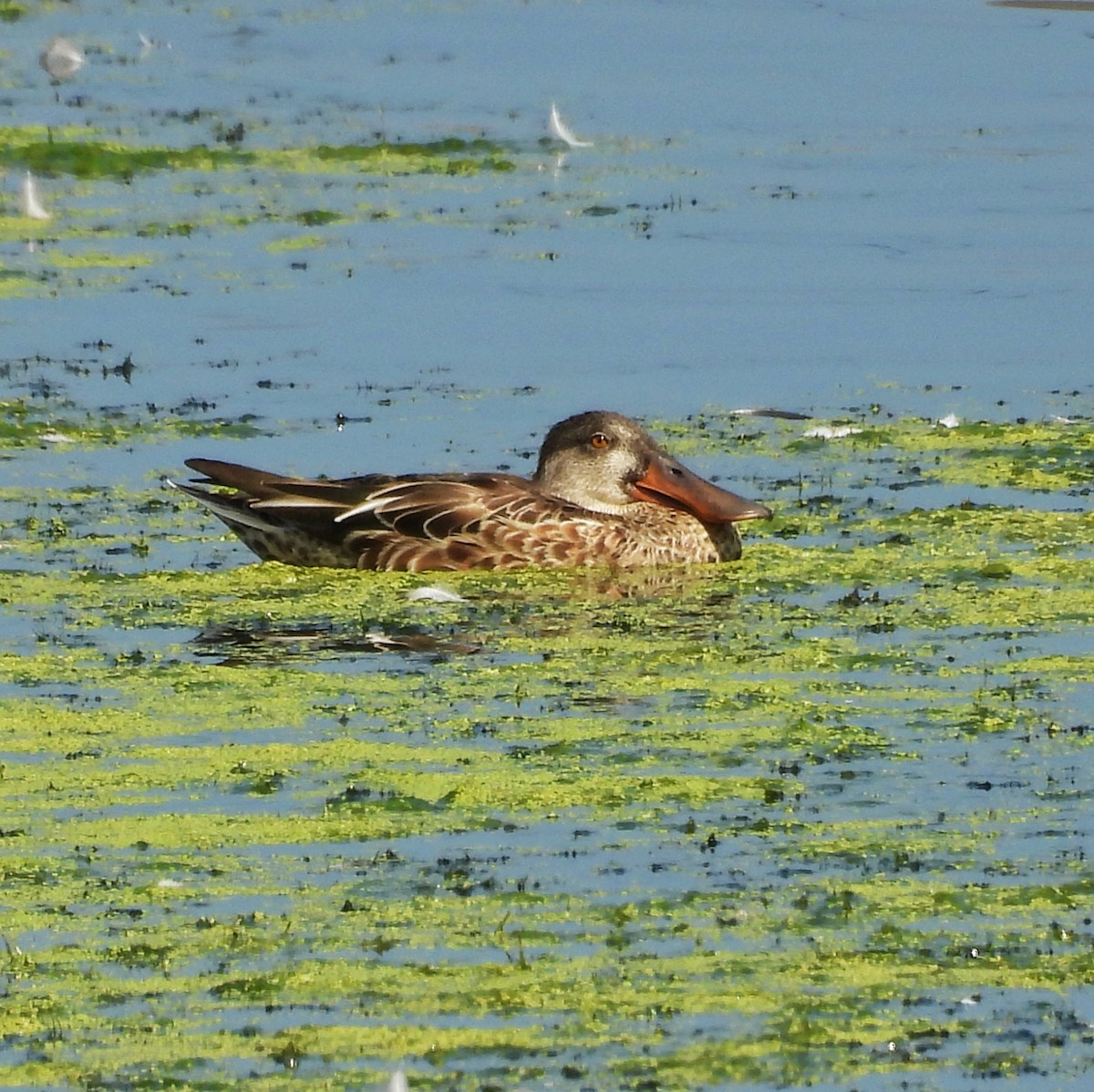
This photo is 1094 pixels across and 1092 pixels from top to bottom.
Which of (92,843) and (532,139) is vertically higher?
(532,139)

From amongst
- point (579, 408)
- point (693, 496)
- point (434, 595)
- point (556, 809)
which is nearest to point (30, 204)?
point (579, 408)

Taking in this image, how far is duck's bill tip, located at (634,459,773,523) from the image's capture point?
1180cm

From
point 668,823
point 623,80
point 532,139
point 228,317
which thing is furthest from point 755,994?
point 623,80

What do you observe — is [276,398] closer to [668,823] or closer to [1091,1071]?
[668,823]

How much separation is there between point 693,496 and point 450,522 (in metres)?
0.99

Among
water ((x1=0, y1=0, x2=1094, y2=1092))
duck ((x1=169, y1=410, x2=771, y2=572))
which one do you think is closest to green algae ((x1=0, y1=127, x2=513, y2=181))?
water ((x1=0, y1=0, x2=1094, y2=1092))

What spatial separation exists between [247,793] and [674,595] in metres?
3.36

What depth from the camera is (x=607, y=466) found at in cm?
1232

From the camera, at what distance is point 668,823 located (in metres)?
7.96

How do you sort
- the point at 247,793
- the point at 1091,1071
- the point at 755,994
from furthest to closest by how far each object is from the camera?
1. the point at 247,793
2. the point at 755,994
3. the point at 1091,1071

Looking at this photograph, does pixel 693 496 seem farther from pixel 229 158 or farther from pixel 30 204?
pixel 229 158

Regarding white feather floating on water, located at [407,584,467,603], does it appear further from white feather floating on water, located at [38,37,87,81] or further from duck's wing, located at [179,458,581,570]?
white feather floating on water, located at [38,37,87,81]

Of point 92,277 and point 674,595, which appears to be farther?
point 92,277

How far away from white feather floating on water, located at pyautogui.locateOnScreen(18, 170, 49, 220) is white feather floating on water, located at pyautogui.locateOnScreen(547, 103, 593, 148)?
309 cm
